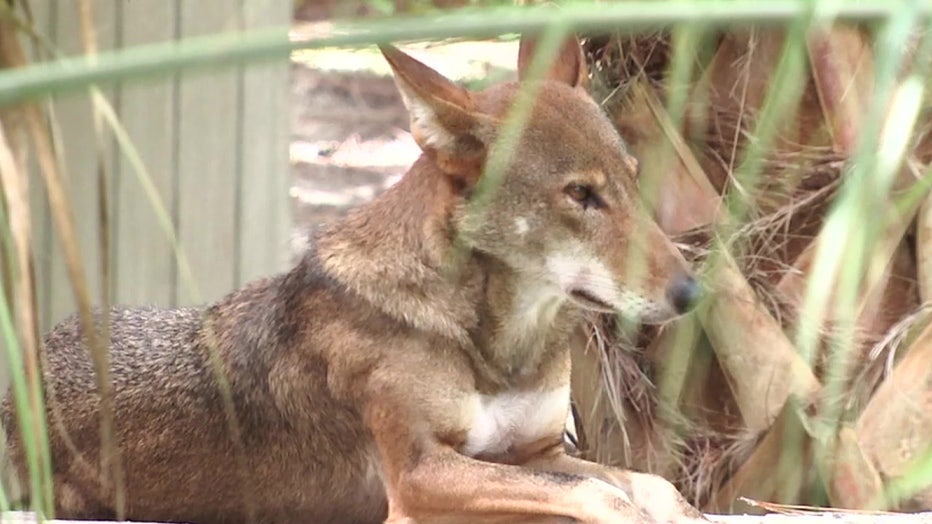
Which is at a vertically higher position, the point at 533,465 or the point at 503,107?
the point at 503,107

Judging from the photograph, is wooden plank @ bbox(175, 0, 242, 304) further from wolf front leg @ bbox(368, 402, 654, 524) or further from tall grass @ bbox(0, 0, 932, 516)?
tall grass @ bbox(0, 0, 932, 516)

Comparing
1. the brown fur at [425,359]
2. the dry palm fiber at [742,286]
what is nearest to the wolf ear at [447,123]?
the brown fur at [425,359]

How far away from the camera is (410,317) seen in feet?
10.6

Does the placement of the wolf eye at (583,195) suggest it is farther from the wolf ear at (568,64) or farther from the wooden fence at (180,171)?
the wooden fence at (180,171)

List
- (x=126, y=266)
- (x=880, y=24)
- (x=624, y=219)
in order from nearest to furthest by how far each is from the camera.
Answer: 1. (x=880, y=24)
2. (x=624, y=219)
3. (x=126, y=266)

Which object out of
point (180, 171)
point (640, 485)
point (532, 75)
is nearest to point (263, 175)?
point (180, 171)

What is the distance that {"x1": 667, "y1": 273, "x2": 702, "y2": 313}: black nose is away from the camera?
10.1ft

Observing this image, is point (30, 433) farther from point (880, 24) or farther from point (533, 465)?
point (533, 465)

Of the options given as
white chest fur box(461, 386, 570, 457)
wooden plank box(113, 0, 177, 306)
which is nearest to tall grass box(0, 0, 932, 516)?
white chest fur box(461, 386, 570, 457)

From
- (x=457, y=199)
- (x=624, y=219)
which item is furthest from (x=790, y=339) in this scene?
(x=457, y=199)

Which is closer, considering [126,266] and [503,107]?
[503,107]

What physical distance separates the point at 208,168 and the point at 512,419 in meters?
2.27

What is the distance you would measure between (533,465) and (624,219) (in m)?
0.69

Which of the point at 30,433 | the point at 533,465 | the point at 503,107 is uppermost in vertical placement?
the point at 503,107
